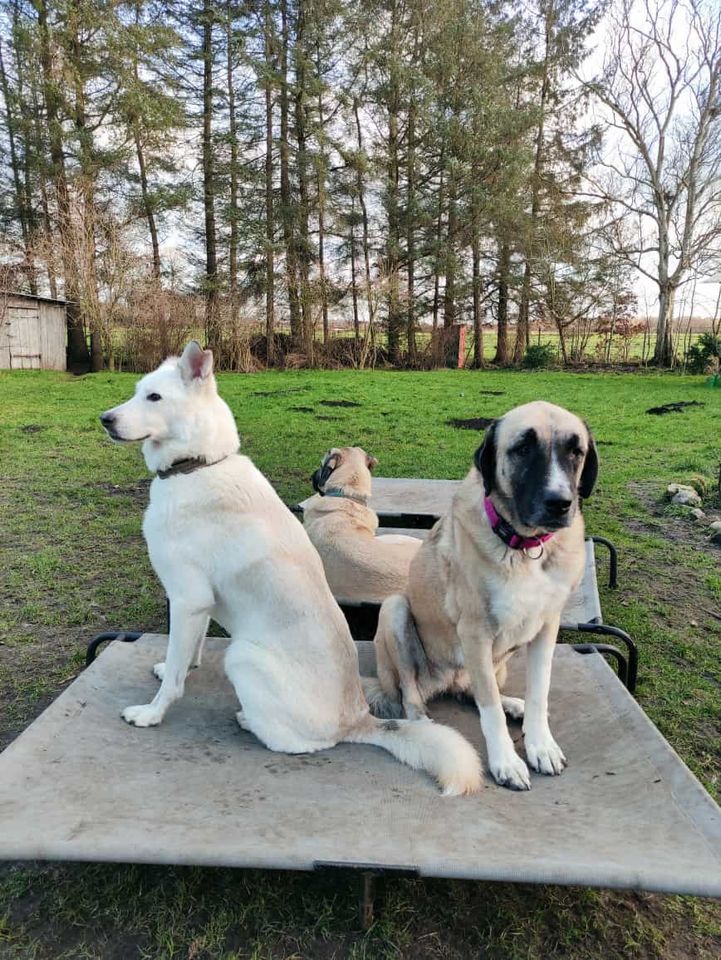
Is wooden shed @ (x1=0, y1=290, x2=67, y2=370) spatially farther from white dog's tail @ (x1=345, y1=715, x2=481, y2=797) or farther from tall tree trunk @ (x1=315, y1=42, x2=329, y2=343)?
white dog's tail @ (x1=345, y1=715, x2=481, y2=797)

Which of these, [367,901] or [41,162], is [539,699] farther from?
[41,162]

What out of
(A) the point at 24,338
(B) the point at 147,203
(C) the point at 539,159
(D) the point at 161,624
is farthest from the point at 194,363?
(C) the point at 539,159

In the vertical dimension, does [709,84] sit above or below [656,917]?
above

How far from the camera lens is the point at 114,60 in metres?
19.4

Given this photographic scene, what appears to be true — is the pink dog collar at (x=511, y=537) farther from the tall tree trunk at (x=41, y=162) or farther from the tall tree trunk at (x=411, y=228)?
the tall tree trunk at (x=411, y=228)

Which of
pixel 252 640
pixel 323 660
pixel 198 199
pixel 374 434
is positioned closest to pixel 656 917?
pixel 323 660

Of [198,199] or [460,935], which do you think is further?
[198,199]

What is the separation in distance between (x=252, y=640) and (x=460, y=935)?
3.98ft

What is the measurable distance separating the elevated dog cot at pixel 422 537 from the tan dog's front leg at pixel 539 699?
0.68 m

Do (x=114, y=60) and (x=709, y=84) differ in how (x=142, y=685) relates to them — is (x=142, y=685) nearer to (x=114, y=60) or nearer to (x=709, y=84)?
(x=114, y=60)

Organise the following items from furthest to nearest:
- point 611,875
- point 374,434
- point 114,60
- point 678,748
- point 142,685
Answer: point 114,60, point 374,434, point 678,748, point 142,685, point 611,875

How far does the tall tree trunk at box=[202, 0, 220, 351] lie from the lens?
20859 millimetres

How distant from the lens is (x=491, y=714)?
7.67 feet

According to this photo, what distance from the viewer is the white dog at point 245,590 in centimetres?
233
